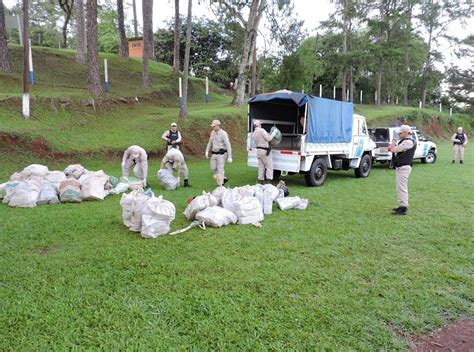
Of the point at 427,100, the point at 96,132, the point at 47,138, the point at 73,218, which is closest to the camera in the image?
the point at 73,218

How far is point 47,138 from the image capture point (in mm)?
12234

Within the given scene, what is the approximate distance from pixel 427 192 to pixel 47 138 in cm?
1137

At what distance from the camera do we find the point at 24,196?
274 inches

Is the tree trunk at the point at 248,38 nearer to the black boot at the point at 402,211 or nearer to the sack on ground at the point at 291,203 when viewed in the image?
the sack on ground at the point at 291,203

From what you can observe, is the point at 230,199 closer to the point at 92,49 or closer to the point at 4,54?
the point at 92,49

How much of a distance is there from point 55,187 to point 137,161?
1.94 metres

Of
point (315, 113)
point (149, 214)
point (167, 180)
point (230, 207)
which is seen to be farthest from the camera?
point (315, 113)

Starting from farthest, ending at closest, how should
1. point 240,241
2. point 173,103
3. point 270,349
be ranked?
point 173,103 → point 240,241 → point 270,349

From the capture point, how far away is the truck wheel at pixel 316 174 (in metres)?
9.77

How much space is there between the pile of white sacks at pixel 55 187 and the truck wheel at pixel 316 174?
178 inches

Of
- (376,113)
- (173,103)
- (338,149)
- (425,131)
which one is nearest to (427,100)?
(425,131)

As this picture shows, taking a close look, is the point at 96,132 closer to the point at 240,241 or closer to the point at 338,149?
the point at 338,149

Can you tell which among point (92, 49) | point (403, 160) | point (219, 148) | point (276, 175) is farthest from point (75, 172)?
point (92, 49)

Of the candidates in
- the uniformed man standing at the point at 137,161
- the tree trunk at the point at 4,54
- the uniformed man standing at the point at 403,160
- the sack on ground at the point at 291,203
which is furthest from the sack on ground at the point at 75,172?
the tree trunk at the point at 4,54
